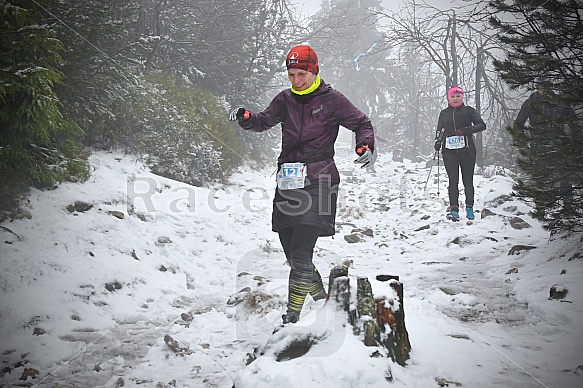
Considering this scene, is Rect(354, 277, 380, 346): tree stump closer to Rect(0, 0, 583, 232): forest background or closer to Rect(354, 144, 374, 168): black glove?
Rect(354, 144, 374, 168): black glove

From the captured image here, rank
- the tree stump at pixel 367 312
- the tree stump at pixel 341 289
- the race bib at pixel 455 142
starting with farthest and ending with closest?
the race bib at pixel 455 142
the tree stump at pixel 341 289
the tree stump at pixel 367 312

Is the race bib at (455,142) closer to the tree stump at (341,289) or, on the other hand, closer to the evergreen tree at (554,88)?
the evergreen tree at (554,88)

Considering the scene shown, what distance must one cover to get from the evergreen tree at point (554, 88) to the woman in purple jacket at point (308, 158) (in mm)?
2638

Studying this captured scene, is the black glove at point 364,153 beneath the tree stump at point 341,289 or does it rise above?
above

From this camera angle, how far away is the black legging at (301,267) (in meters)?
2.93

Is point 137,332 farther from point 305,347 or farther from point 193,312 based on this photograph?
point 305,347

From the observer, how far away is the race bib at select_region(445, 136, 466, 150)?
7148 millimetres

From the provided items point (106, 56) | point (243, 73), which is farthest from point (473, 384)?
point (243, 73)

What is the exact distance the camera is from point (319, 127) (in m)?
3.15

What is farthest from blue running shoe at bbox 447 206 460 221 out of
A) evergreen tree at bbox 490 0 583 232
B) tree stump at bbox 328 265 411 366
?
tree stump at bbox 328 265 411 366

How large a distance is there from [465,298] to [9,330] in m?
4.15

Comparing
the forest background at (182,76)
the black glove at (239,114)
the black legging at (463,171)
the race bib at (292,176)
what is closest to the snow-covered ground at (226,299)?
the black legging at (463,171)

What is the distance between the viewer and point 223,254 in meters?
5.79

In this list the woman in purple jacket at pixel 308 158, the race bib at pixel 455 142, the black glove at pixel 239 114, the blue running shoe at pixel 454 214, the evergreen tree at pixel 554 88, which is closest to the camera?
the woman in purple jacket at pixel 308 158
